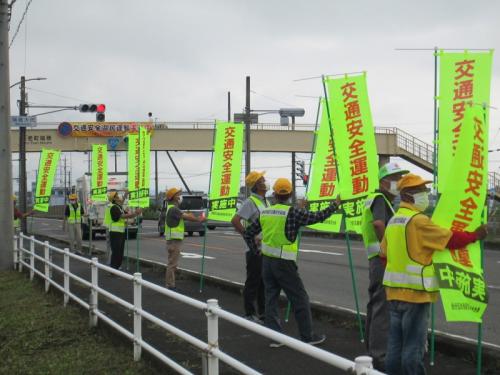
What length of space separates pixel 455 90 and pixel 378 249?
165 centimetres

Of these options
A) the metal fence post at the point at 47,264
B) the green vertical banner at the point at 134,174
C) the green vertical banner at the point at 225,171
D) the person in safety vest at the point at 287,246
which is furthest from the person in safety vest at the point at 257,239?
the green vertical banner at the point at 134,174

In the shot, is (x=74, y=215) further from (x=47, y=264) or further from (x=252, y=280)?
(x=252, y=280)

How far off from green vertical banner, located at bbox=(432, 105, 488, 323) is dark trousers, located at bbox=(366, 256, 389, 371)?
128cm

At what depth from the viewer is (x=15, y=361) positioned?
274 inches

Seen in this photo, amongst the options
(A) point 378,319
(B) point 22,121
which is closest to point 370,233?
(A) point 378,319

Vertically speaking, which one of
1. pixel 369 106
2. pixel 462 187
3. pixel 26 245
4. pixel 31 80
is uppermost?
pixel 31 80

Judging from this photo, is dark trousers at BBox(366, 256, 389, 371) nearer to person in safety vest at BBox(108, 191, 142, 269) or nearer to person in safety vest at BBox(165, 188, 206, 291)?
person in safety vest at BBox(165, 188, 206, 291)

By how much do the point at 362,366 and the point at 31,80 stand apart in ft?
79.9

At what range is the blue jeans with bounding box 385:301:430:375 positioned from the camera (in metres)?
4.53

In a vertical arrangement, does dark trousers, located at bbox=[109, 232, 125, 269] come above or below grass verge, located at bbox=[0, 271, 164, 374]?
above

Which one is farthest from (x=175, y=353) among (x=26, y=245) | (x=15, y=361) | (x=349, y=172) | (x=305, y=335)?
(x=26, y=245)

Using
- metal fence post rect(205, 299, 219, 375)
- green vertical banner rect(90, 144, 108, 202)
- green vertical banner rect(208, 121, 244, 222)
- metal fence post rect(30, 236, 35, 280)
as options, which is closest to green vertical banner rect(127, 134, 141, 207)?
metal fence post rect(30, 236, 35, 280)

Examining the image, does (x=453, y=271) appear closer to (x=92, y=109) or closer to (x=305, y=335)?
(x=305, y=335)

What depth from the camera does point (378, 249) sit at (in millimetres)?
5711
